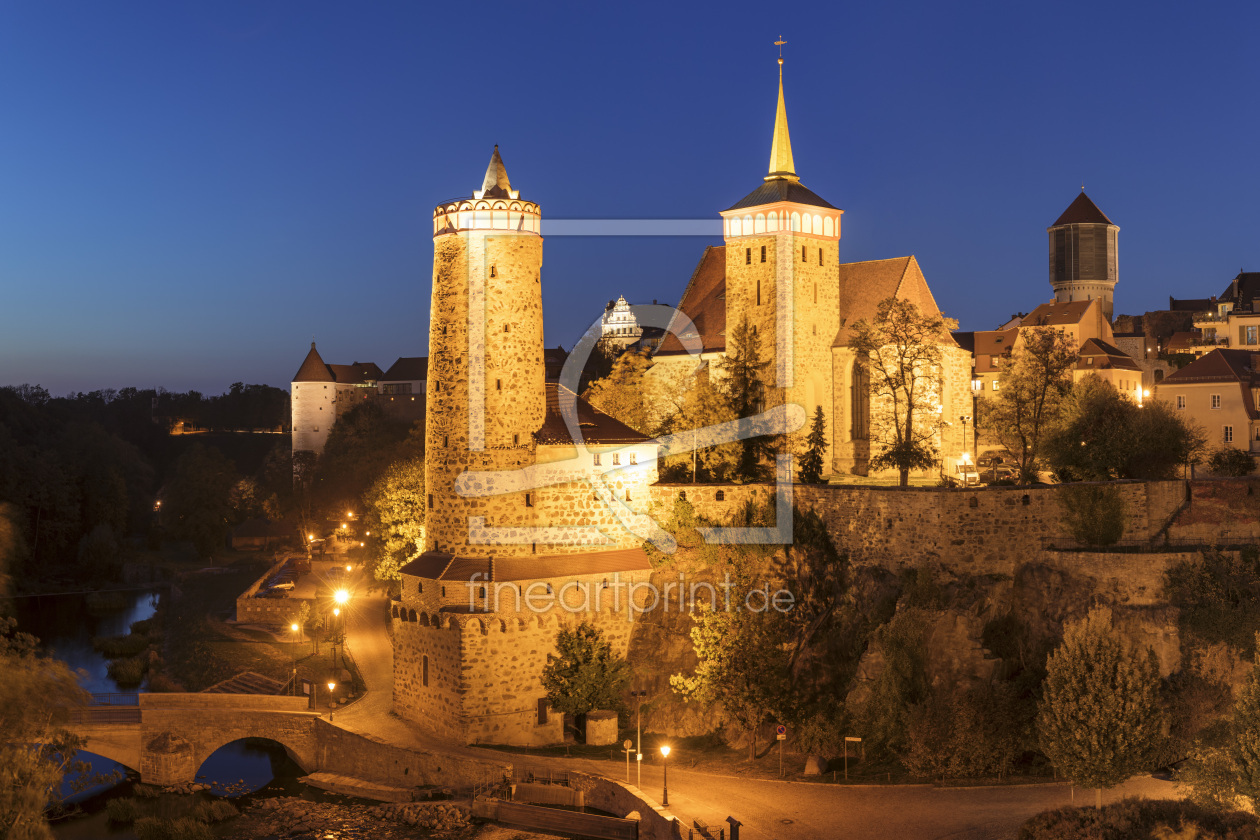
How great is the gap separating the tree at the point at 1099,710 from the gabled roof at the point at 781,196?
27896mm

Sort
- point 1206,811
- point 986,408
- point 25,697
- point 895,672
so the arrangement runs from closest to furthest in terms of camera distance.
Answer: point 1206,811 < point 25,697 < point 895,672 < point 986,408

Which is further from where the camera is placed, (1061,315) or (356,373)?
(356,373)

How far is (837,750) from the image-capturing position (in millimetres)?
28094

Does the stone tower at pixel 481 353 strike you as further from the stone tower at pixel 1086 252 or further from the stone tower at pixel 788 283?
the stone tower at pixel 1086 252

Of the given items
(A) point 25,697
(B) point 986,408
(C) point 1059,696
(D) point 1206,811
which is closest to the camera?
(D) point 1206,811

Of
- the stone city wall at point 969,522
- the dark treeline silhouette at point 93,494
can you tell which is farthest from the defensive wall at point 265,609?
the stone city wall at point 969,522

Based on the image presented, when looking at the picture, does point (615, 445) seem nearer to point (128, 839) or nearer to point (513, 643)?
point (513, 643)

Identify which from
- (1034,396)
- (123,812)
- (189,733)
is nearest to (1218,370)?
(1034,396)

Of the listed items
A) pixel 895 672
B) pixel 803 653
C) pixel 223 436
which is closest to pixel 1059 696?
pixel 895 672

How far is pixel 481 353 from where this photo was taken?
110ft

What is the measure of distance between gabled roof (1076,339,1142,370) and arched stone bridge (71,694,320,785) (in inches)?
1780

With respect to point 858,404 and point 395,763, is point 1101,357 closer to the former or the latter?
point 858,404

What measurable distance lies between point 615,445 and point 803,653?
901cm

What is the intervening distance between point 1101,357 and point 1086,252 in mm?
32968
